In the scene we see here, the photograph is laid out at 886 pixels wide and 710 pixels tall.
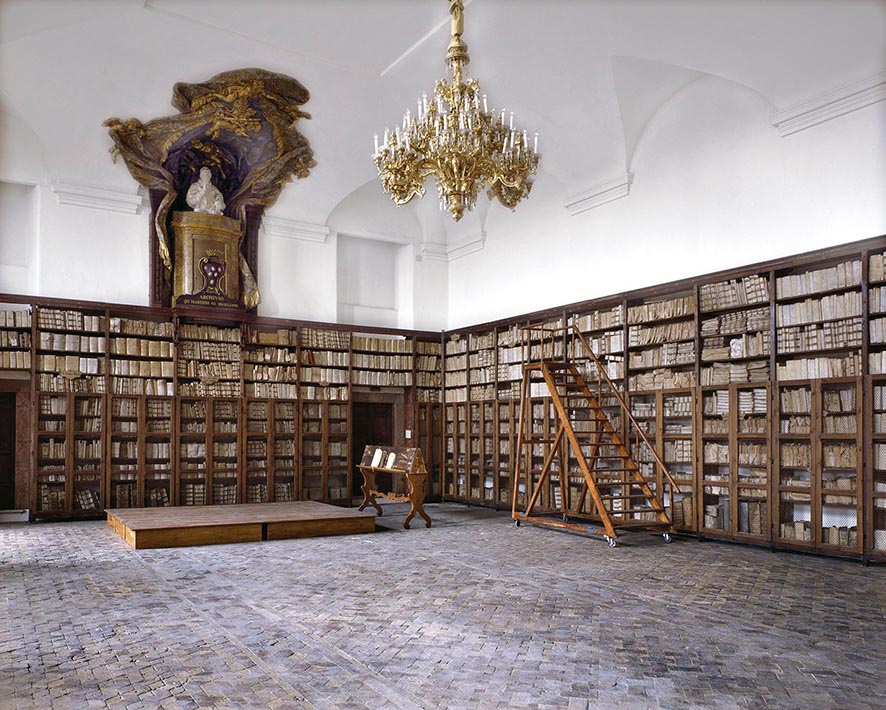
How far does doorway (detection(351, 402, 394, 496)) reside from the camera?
13422mm

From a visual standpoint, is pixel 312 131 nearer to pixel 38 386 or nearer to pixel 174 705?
pixel 38 386

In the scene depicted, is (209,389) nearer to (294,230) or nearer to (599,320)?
(294,230)

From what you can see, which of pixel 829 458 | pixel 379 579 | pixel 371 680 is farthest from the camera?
Answer: pixel 829 458

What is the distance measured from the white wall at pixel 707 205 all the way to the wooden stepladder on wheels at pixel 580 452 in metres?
1.22

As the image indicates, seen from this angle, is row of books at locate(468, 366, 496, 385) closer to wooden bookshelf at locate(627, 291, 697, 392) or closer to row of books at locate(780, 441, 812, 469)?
wooden bookshelf at locate(627, 291, 697, 392)

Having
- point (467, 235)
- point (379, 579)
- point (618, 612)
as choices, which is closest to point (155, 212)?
point (467, 235)

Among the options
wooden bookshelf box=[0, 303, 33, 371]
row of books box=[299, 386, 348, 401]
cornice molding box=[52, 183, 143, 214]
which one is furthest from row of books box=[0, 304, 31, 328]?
row of books box=[299, 386, 348, 401]

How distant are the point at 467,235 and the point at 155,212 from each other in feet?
17.7

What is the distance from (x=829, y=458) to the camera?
7.94 meters

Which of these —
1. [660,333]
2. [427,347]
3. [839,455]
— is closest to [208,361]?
[427,347]

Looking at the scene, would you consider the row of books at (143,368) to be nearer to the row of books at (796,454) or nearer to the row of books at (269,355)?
the row of books at (269,355)

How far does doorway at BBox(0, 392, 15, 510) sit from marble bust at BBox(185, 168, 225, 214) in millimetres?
3815

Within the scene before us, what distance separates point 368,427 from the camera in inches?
536

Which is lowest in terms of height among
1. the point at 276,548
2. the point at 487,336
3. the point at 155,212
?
the point at 276,548
